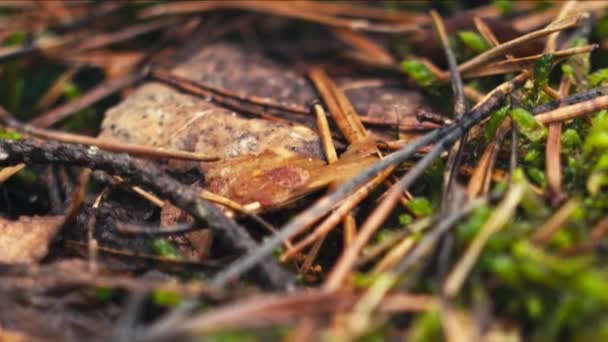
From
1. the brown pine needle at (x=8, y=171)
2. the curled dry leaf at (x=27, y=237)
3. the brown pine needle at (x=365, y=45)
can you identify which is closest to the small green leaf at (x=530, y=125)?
the brown pine needle at (x=365, y=45)

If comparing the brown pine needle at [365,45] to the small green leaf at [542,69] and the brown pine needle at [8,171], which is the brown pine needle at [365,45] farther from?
the brown pine needle at [8,171]

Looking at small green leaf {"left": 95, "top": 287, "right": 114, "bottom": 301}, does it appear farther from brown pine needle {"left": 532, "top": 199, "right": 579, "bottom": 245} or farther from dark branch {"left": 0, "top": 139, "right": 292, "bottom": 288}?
brown pine needle {"left": 532, "top": 199, "right": 579, "bottom": 245}

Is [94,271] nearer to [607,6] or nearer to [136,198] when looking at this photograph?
[136,198]

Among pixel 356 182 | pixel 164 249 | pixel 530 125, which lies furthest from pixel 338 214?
pixel 530 125

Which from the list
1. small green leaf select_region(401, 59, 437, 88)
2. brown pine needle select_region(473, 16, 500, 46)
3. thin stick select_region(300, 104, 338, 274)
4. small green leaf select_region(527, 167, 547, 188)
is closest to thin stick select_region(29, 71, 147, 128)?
thin stick select_region(300, 104, 338, 274)

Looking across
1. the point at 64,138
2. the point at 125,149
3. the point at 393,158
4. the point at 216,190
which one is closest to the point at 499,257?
the point at 393,158

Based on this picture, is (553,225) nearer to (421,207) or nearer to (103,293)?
(421,207)
